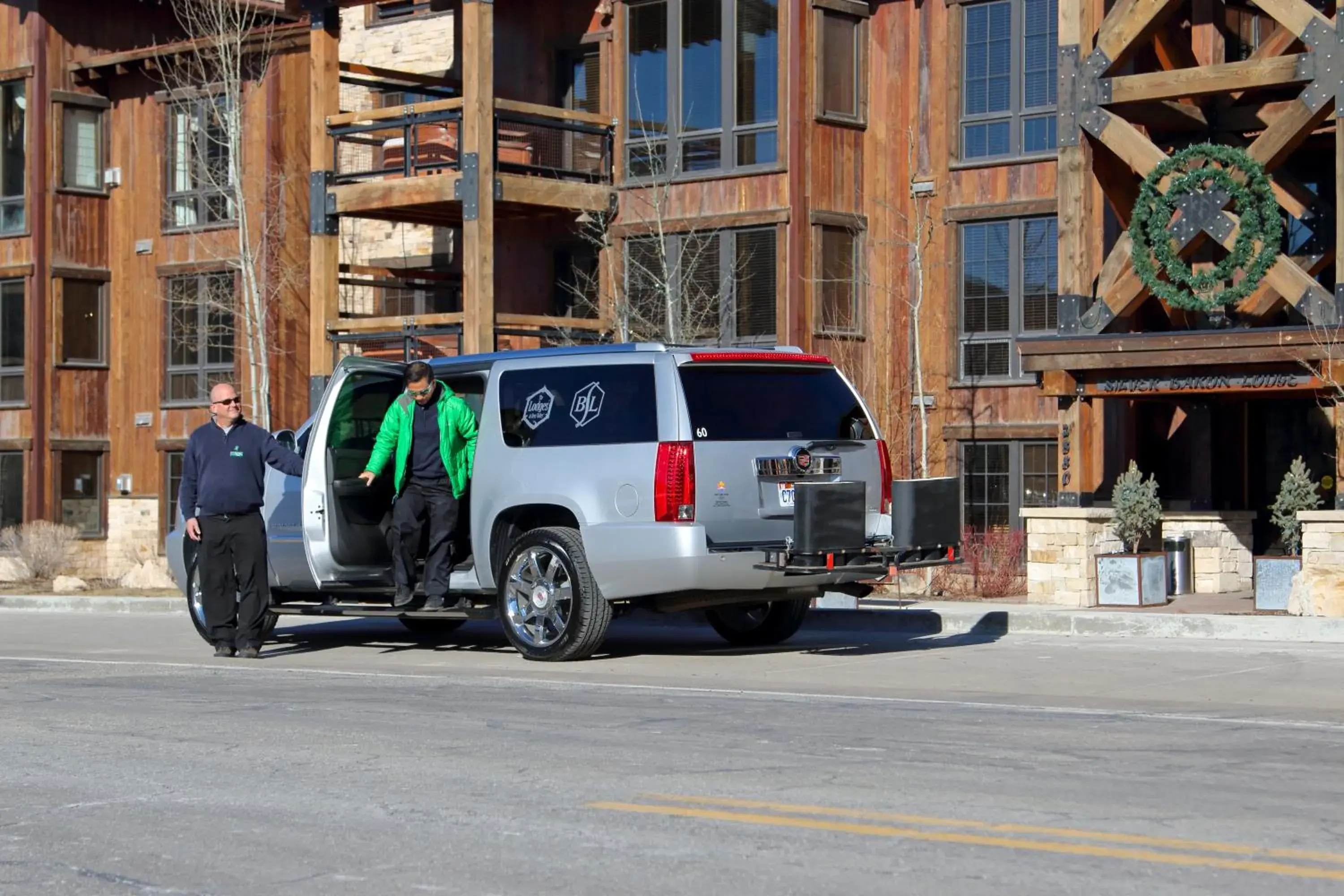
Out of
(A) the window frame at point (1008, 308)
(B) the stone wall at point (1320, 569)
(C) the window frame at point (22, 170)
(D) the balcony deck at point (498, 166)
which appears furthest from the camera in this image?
(C) the window frame at point (22, 170)

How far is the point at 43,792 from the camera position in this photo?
8.34 meters

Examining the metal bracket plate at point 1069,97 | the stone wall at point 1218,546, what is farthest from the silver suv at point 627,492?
the stone wall at point 1218,546

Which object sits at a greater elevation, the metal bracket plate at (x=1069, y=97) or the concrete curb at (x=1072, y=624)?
the metal bracket plate at (x=1069, y=97)

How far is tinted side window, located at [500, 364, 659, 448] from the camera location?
529 inches

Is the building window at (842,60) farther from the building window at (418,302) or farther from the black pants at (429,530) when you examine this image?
the black pants at (429,530)

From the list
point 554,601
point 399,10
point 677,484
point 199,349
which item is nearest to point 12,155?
point 199,349

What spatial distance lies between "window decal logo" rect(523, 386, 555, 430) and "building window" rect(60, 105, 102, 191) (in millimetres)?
23123

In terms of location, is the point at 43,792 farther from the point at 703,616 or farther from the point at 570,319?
the point at 570,319

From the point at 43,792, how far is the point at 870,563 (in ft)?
21.8

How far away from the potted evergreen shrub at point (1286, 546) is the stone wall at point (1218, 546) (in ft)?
3.01

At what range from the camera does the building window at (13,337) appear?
115 feet

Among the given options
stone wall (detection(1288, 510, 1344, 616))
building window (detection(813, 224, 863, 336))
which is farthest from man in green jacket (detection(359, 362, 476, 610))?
building window (detection(813, 224, 863, 336))

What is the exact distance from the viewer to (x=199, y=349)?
33.8 m

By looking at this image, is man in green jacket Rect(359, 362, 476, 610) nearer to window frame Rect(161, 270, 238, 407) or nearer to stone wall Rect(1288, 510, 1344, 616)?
stone wall Rect(1288, 510, 1344, 616)
